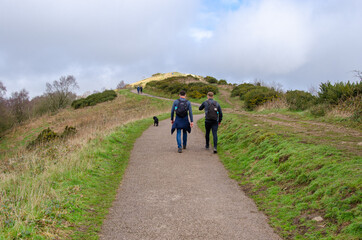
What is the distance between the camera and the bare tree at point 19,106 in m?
43.8

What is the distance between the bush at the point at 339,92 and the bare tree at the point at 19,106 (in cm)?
4261

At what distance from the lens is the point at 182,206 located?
5105 mm

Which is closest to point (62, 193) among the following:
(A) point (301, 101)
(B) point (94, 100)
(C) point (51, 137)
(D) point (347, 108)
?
(D) point (347, 108)

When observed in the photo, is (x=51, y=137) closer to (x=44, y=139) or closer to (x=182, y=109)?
(x=44, y=139)

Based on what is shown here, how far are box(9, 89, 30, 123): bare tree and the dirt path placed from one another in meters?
42.8

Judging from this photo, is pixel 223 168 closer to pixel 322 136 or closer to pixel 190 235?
pixel 322 136

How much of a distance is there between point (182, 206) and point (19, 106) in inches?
1865

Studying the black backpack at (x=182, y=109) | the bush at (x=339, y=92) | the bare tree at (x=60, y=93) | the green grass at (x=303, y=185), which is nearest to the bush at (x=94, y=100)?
the bare tree at (x=60, y=93)

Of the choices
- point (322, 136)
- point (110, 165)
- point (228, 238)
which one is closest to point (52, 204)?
point (228, 238)

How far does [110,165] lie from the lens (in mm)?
8195

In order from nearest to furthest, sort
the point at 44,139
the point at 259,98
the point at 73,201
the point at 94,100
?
the point at 73,201 < the point at 44,139 < the point at 259,98 < the point at 94,100

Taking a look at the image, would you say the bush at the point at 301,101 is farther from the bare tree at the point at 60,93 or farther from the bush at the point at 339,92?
the bare tree at the point at 60,93

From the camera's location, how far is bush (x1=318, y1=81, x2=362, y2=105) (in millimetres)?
13742

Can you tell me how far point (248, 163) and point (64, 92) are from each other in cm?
5435
